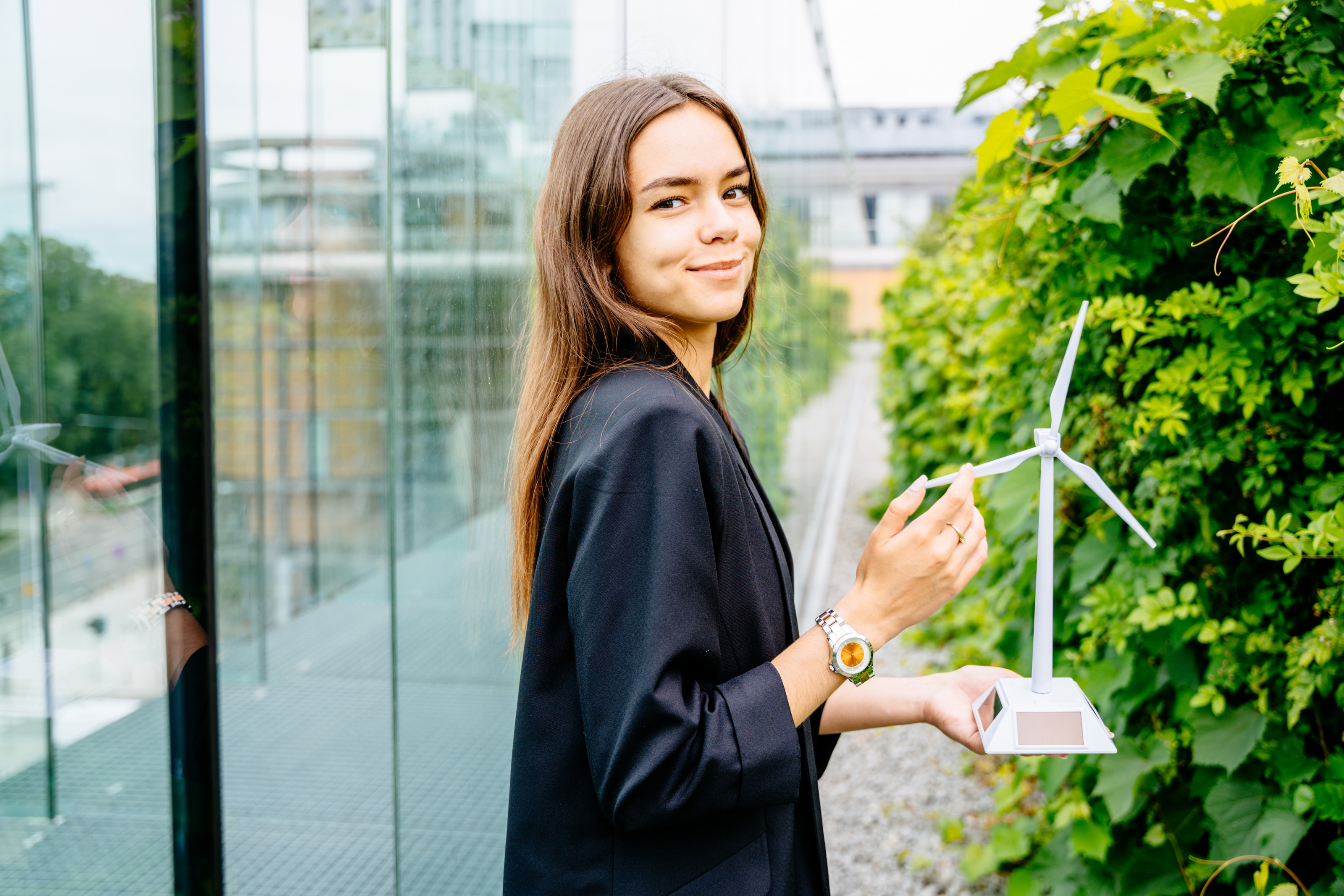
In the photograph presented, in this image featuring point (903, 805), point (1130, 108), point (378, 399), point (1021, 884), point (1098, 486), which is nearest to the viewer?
point (1098, 486)

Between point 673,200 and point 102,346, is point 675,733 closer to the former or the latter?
point 673,200

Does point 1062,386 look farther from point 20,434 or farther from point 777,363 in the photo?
point 777,363

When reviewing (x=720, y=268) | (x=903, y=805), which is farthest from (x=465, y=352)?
(x=903, y=805)

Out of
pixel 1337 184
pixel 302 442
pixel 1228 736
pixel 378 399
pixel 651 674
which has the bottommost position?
pixel 302 442

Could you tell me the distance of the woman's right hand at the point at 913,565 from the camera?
4.15 feet

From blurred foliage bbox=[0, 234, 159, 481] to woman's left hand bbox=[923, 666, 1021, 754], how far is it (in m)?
1.57

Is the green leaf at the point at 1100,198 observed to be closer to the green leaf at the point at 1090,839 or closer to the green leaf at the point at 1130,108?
the green leaf at the point at 1130,108

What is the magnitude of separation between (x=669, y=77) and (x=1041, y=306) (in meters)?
1.48

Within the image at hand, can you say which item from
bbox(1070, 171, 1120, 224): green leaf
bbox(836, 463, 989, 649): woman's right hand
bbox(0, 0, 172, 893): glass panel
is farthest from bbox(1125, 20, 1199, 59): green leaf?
bbox(0, 0, 172, 893): glass panel

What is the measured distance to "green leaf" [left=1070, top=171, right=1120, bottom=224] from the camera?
6.53 feet

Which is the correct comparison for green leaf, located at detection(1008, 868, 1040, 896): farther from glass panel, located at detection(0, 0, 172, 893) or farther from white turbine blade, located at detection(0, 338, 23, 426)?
white turbine blade, located at detection(0, 338, 23, 426)

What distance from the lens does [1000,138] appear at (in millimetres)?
2020

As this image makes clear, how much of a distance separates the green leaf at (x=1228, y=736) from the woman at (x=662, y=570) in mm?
711

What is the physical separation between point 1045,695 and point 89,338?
326 cm
